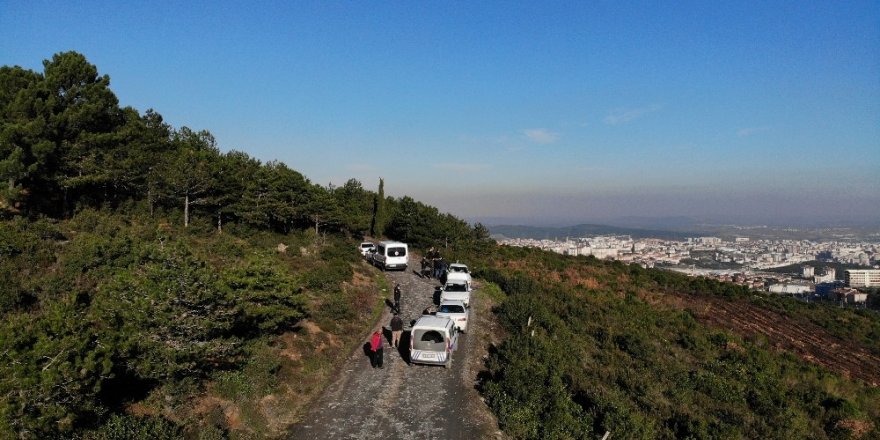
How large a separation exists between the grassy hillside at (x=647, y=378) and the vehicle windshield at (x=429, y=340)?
194 cm

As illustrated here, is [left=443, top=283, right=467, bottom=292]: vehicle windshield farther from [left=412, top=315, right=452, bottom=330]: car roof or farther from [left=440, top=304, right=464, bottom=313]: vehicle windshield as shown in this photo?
[left=412, top=315, right=452, bottom=330]: car roof

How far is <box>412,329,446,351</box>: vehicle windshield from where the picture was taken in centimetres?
1622

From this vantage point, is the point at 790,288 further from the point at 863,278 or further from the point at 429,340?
the point at 429,340

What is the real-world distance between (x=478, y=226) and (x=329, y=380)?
131 ft

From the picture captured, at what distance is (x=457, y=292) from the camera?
2436 centimetres

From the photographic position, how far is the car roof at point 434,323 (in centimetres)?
1612

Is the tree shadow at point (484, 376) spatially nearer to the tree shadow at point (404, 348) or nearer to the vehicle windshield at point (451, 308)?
the vehicle windshield at point (451, 308)

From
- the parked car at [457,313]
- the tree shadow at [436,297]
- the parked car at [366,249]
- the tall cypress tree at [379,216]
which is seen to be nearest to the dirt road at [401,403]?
the parked car at [457,313]

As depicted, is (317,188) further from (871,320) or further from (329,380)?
(871,320)

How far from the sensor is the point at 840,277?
90125 millimetres

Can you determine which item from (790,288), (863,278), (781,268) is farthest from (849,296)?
(781,268)

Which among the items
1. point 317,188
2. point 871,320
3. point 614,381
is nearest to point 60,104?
point 317,188

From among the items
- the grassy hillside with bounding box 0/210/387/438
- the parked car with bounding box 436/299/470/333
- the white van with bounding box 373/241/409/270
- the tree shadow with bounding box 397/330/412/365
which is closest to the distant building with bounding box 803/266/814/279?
the white van with bounding box 373/241/409/270

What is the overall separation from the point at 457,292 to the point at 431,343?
8201 millimetres
